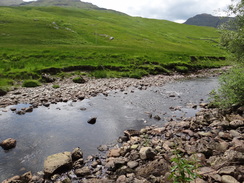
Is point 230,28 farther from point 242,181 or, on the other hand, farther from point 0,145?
point 0,145

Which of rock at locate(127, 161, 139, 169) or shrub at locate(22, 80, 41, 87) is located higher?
rock at locate(127, 161, 139, 169)

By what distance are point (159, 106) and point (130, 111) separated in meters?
3.41

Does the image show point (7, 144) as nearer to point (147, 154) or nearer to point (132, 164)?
point (132, 164)

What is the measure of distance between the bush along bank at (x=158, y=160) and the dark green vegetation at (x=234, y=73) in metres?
3.28

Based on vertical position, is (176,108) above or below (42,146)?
above

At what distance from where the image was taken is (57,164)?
8.44 metres

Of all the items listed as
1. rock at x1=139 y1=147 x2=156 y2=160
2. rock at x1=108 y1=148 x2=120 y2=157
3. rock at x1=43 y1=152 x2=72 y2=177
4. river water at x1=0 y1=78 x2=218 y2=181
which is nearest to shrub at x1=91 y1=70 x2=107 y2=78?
river water at x1=0 y1=78 x2=218 y2=181

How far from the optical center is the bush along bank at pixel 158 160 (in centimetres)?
687

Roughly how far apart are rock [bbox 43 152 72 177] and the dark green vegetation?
13.0 m

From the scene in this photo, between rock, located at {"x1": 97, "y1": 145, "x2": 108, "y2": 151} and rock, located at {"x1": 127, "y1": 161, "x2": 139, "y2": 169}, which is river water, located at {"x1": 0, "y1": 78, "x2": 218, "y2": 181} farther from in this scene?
rock, located at {"x1": 127, "y1": 161, "x2": 139, "y2": 169}

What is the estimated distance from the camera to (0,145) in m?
10.6

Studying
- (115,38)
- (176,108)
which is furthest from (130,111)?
(115,38)

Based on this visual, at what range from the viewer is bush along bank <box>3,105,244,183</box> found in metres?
6.87

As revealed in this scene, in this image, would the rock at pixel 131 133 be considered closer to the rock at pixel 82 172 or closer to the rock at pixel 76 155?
the rock at pixel 76 155
